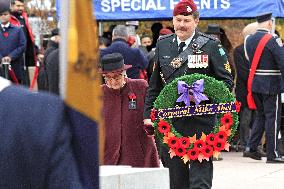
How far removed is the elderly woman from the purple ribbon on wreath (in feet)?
2.87

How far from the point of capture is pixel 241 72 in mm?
15734

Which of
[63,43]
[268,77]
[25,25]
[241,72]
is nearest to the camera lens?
[63,43]

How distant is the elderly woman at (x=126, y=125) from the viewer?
29.8 feet

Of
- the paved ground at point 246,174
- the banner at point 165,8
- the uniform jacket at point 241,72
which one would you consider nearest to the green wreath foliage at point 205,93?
the paved ground at point 246,174

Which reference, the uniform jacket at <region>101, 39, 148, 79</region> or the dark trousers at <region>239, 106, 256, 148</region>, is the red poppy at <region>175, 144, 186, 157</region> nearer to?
the uniform jacket at <region>101, 39, 148, 79</region>

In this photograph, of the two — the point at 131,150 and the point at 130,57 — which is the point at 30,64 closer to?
the point at 130,57

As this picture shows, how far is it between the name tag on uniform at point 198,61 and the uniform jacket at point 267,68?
18.4 feet

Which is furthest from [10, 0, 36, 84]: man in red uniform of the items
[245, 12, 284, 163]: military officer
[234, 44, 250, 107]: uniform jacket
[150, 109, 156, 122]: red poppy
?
[150, 109, 156, 122]: red poppy

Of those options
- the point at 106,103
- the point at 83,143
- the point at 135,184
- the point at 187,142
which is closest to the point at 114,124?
the point at 106,103

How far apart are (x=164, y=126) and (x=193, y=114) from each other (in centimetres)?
47

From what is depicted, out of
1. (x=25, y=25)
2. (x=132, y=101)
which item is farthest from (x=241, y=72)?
(x=132, y=101)

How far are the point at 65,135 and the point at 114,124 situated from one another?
6.32 m

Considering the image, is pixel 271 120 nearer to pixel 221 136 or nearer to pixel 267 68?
pixel 267 68

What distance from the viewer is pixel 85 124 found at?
2838mm
